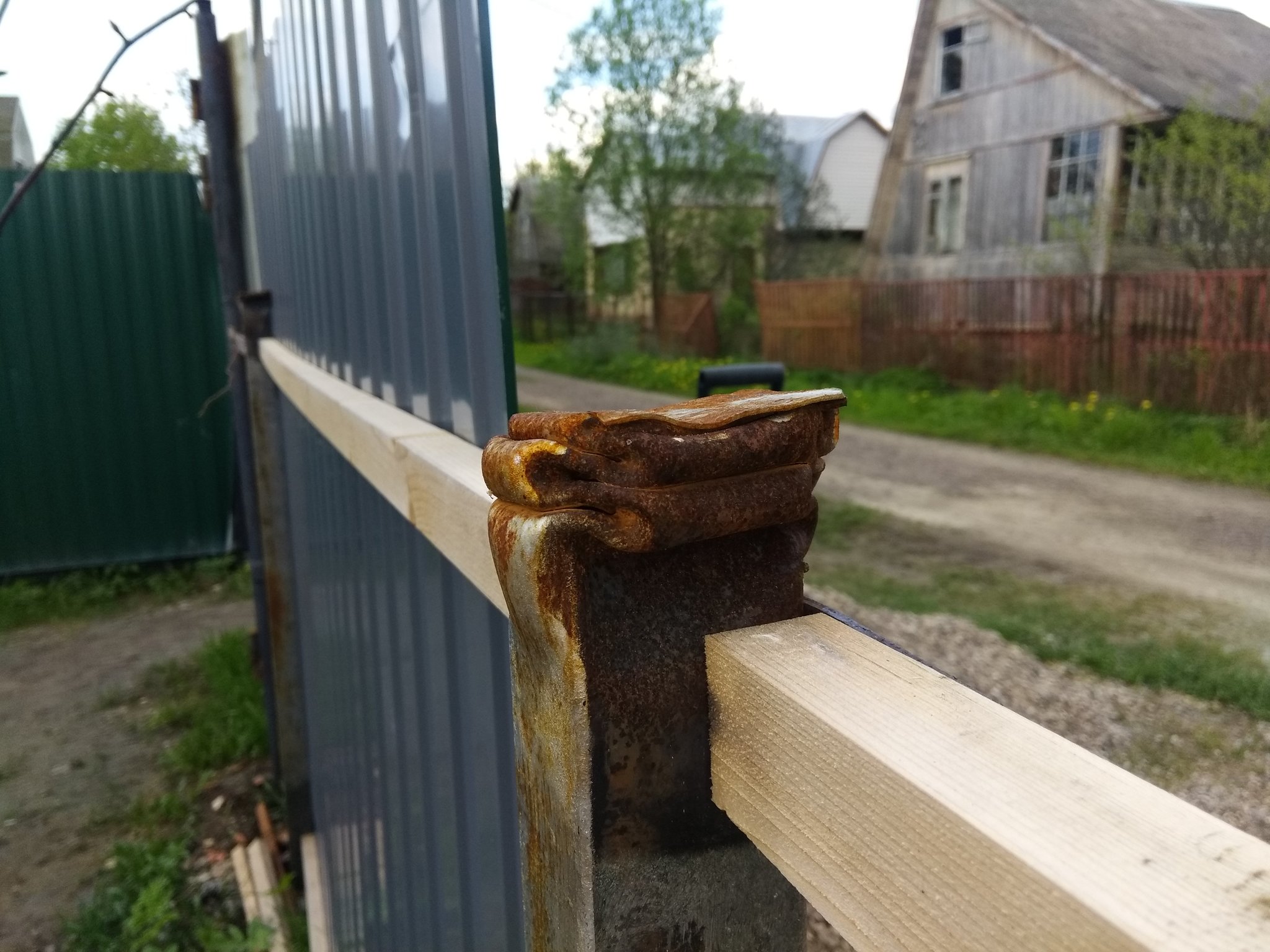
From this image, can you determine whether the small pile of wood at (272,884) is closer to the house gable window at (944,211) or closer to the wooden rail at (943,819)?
the wooden rail at (943,819)

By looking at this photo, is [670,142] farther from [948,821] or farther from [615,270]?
[948,821]

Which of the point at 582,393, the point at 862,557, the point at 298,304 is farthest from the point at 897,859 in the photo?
the point at 582,393

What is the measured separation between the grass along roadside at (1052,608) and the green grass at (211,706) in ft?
8.91

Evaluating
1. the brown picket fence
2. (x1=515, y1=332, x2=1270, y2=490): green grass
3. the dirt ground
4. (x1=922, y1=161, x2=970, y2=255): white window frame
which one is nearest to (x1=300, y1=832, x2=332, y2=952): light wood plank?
the dirt ground

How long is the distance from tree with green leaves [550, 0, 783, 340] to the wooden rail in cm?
1959

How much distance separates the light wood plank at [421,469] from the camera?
33.5 inches

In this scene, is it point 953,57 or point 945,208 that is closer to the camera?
point 953,57

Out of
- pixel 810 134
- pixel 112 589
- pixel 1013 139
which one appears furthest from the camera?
pixel 810 134

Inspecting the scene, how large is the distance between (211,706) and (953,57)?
15273 mm

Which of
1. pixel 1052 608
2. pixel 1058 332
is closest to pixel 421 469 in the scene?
pixel 1052 608

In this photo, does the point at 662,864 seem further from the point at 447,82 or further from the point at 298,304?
the point at 298,304

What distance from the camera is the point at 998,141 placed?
622 inches

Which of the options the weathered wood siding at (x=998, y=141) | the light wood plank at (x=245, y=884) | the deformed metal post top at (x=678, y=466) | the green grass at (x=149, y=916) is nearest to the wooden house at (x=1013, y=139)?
the weathered wood siding at (x=998, y=141)

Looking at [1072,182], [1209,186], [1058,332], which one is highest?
[1072,182]
